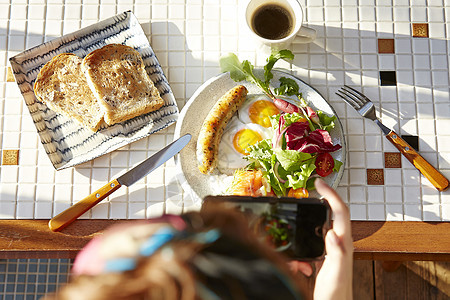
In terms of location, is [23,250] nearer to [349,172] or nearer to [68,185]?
[68,185]

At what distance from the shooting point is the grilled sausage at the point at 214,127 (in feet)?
3.79

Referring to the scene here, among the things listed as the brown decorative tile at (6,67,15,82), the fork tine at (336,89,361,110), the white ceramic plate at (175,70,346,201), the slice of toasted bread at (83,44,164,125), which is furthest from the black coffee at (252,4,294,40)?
the brown decorative tile at (6,67,15,82)

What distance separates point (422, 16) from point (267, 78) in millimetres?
550

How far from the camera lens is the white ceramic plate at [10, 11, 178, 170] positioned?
4.11 feet

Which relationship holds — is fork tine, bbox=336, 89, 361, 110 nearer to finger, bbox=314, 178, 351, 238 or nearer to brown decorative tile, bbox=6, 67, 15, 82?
finger, bbox=314, 178, 351, 238

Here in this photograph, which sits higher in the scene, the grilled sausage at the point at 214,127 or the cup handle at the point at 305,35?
the cup handle at the point at 305,35

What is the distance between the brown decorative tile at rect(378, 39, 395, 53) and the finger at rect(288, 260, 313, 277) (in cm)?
79

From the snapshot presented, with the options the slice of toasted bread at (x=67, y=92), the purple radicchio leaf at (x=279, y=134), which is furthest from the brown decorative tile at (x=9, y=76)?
the purple radicchio leaf at (x=279, y=134)

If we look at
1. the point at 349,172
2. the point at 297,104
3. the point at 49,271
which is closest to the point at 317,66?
the point at 297,104

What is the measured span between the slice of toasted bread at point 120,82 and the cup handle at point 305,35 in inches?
17.1

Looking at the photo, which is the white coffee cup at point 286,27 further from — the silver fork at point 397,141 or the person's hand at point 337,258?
the person's hand at point 337,258

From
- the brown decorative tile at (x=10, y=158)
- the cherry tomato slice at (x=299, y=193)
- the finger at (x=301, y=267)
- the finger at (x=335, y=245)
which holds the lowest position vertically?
the brown decorative tile at (x=10, y=158)

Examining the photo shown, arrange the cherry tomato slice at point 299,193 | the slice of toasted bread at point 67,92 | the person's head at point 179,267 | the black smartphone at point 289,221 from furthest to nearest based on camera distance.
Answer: the slice of toasted bread at point 67,92 < the cherry tomato slice at point 299,193 < the black smartphone at point 289,221 < the person's head at point 179,267

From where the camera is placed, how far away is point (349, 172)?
126 cm
